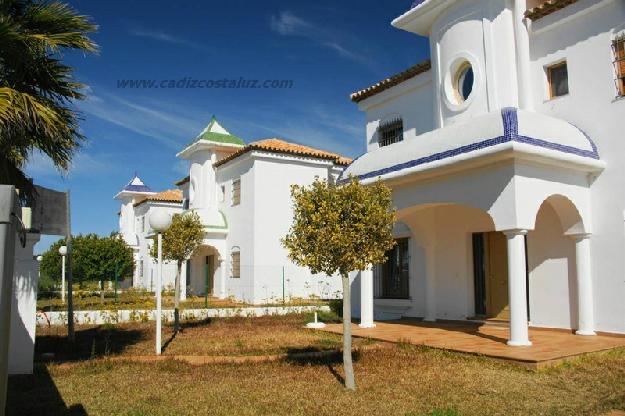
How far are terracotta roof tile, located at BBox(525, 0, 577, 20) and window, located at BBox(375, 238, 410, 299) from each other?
22.1 feet

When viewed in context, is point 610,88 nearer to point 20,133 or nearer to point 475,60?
point 475,60

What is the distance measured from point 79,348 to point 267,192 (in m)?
13.0

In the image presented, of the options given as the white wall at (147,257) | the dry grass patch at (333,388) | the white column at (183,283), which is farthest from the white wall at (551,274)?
the white wall at (147,257)

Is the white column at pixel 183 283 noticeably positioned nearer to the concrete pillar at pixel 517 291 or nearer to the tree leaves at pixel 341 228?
the concrete pillar at pixel 517 291

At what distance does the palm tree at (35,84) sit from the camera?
7652 mm

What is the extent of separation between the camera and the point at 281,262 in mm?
23781

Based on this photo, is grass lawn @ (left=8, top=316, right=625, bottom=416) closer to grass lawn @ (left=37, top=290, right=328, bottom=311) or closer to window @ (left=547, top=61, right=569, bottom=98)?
window @ (left=547, top=61, right=569, bottom=98)

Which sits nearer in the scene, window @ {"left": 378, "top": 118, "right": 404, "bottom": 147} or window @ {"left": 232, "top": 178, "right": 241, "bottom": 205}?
window @ {"left": 378, "top": 118, "right": 404, "bottom": 147}

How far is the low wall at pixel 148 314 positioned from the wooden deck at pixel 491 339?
541 centimetres

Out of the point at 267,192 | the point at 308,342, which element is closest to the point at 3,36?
the point at 308,342

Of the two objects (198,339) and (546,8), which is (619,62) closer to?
(546,8)

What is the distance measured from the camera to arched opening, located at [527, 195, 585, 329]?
11.4 meters

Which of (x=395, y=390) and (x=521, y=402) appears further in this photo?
(x=395, y=390)

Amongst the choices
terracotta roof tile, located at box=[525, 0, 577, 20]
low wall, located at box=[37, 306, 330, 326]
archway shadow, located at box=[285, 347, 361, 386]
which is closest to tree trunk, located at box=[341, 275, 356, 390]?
archway shadow, located at box=[285, 347, 361, 386]
